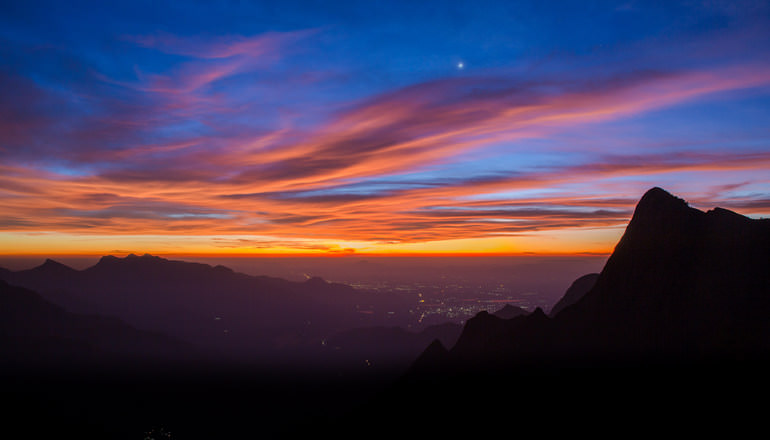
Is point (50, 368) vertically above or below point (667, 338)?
below

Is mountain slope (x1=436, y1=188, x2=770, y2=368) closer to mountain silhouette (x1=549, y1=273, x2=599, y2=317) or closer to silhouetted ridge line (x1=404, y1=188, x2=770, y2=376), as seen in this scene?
silhouetted ridge line (x1=404, y1=188, x2=770, y2=376)

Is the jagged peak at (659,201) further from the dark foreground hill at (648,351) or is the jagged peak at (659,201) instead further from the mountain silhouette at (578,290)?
the mountain silhouette at (578,290)

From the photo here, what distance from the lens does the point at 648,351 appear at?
54719mm

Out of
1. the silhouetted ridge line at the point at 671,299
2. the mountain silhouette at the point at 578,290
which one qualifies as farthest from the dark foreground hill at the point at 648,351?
the mountain silhouette at the point at 578,290

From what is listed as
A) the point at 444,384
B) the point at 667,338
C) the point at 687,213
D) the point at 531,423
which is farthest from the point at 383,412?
the point at 687,213

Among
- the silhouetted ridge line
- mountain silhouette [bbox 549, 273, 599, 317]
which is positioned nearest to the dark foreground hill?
the silhouetted ridge line

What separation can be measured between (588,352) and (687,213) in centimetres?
2646

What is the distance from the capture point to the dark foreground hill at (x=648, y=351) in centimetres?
4675

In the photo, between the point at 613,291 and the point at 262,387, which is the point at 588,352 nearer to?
the point at 613,291

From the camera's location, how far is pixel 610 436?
48062 mm

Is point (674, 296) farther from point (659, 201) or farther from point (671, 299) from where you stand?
point (659, 201)

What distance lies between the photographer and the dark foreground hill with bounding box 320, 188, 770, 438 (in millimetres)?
46750

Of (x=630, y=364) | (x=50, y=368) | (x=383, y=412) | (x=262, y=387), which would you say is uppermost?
(x=630, y=364)

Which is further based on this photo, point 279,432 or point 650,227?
point 279,432
